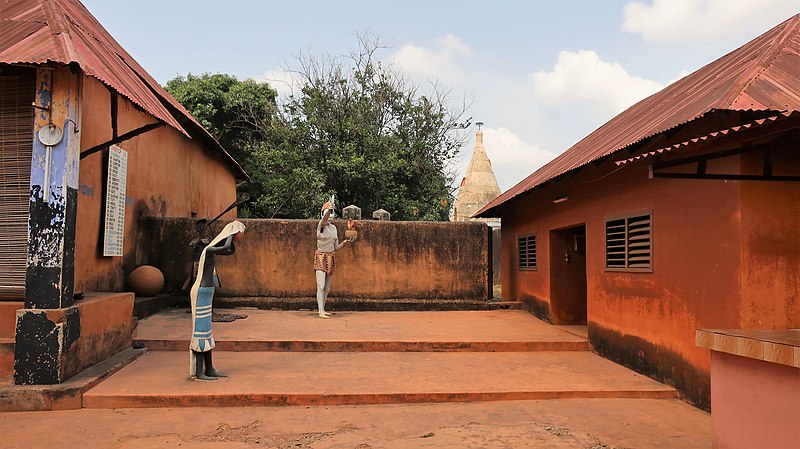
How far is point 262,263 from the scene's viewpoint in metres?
10.2

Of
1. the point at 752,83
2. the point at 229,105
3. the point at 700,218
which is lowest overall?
the point at 700,218

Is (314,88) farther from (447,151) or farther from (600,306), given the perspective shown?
(600,306)

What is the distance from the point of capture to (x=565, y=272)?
30.8ft

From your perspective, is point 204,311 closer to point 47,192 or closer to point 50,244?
point 50,244

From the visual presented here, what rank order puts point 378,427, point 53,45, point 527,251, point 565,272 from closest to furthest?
1. point 378,427
2. point 53,45
3. point 565,272
4. point 527,251

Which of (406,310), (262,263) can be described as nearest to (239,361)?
(262,263)

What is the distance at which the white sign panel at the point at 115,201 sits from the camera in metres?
7.71

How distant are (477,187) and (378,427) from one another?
75.1 feet

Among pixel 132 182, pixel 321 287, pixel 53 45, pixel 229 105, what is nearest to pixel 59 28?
pixel 53 45

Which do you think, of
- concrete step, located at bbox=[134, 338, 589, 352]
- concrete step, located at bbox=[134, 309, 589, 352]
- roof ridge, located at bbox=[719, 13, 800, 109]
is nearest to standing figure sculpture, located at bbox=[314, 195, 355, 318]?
concrete step, located at bbox=[134, 309, 589, 352]

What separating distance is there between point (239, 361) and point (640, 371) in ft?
15.5

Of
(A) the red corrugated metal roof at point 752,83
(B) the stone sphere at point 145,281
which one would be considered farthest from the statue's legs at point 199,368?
(A) the red corrugated metal roof at point 752,83

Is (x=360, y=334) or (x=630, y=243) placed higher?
(x=630, y=243)

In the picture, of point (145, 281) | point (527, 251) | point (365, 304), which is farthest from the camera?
point (527, 251)
